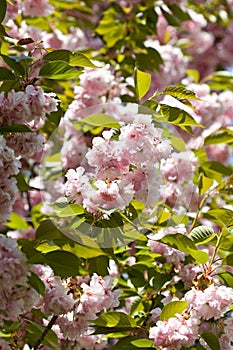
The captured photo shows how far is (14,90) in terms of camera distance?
1.70m

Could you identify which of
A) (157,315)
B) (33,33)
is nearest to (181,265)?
(157,315)

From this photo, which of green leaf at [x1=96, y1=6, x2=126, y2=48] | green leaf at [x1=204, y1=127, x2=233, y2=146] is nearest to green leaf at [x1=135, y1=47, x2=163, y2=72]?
green leaf at [x1=96, y1=6, x2=126, y2=48]

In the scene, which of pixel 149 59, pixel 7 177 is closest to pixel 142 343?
pixel 7 177

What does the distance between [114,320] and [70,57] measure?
698 mm

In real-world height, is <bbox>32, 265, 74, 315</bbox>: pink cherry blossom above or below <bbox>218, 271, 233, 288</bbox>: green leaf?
below

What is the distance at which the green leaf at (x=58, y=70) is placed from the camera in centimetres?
171

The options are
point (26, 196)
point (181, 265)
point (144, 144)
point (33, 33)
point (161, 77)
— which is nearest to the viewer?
point (144, 144)

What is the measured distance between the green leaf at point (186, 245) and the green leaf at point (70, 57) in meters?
0.49

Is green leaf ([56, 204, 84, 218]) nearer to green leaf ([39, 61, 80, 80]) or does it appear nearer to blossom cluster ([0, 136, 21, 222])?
blossom cluster ([0, 136, 21, 222])

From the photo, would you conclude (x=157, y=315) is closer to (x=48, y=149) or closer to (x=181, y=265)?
(x=181, y=265)

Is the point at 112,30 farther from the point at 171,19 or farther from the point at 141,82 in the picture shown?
the point at 141,82

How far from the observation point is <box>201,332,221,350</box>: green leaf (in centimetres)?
172

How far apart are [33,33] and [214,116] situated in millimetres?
1026

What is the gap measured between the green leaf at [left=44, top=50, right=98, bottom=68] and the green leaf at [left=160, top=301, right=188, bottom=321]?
65 centimetres
